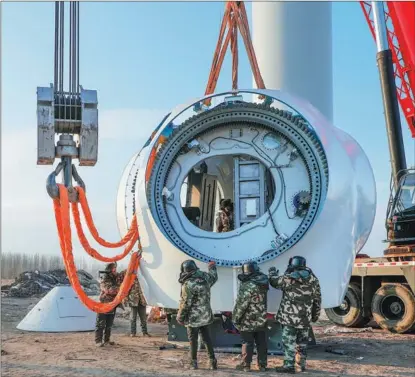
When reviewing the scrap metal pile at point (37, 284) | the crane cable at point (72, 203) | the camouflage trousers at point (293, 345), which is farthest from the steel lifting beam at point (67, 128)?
the scrap metal pile at point (37, 284)

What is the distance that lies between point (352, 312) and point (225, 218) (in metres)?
4.52

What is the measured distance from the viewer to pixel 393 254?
10859mm

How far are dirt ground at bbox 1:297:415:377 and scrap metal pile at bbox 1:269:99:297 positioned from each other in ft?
26.4

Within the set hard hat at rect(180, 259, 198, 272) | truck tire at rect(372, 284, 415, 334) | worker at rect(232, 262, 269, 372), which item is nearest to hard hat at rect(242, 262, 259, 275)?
worker at rect(232, 262, 269, 372)

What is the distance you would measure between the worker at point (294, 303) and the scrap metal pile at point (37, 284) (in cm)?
1199

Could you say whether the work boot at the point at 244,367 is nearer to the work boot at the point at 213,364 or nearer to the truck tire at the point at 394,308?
the work boot at the point at 213,364

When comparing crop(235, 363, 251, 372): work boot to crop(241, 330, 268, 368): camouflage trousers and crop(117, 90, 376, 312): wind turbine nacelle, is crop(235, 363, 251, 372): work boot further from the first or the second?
crop(117, 90, 376, 312): wind turbine nacelle

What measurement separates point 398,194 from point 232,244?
5.18 m

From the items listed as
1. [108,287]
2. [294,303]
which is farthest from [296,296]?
[108,287]

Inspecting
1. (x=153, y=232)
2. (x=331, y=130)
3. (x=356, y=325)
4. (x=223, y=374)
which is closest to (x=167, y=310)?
(x=153, y=232)

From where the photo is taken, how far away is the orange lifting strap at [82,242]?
6719 millimetres

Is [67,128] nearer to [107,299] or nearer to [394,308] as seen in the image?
[107,299]

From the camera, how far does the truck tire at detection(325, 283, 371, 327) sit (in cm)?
1151

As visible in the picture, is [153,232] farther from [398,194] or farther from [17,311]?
[17,311]
